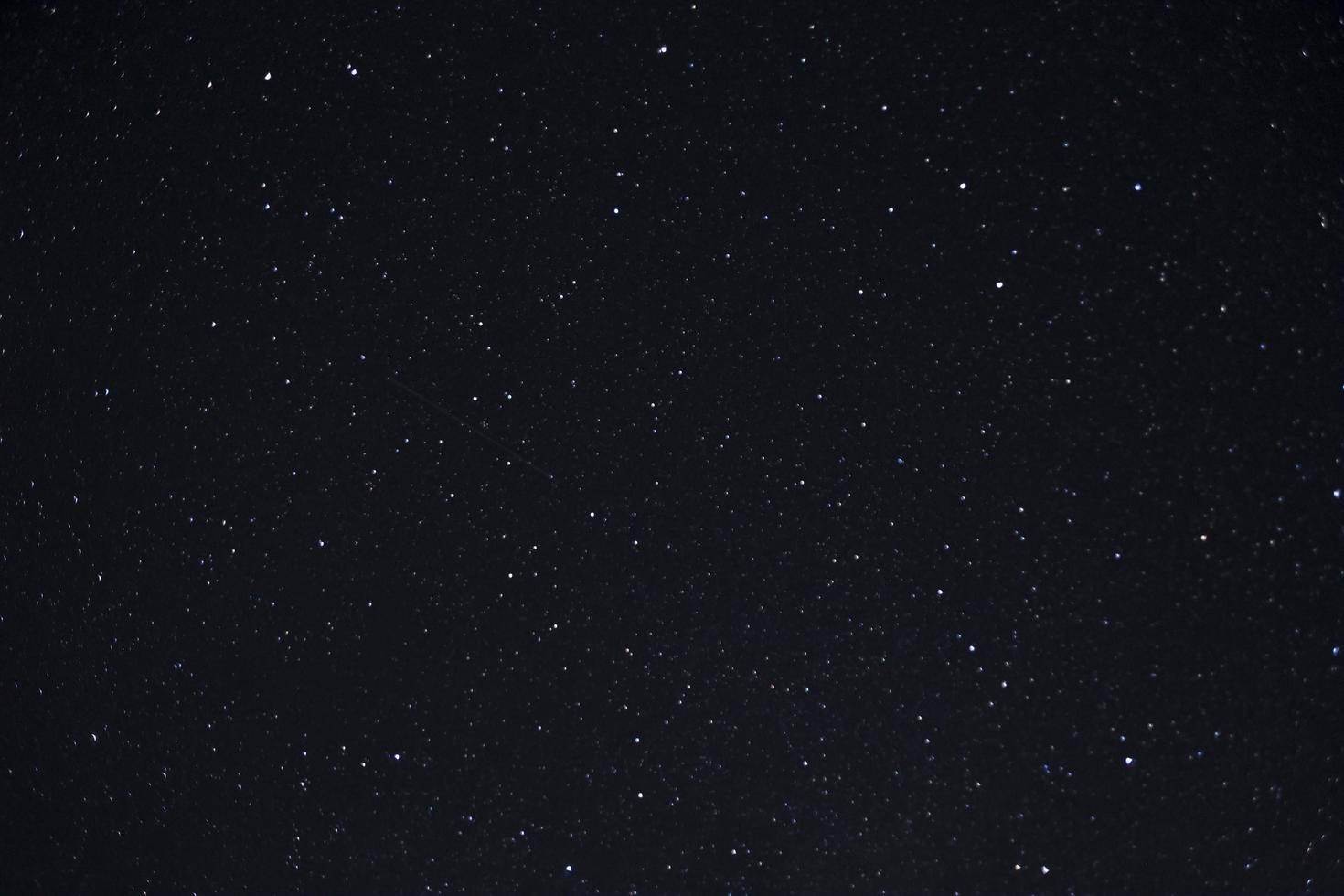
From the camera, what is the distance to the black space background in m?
0.32

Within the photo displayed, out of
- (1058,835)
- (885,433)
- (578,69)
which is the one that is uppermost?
(578,69)

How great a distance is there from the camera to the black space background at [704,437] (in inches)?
12.4

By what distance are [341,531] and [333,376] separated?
6 centimetres

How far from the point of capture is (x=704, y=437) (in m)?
0.35

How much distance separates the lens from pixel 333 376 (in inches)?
15.1

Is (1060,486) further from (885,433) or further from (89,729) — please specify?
(89,729)

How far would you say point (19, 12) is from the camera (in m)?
0.44

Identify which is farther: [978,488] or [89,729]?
[89,729]

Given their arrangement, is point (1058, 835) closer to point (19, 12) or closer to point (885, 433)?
point (885, 433)

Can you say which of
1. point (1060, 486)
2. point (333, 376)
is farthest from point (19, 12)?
point (1060, 486)

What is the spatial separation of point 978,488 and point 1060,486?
0.09 ft

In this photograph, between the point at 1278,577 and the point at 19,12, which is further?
the point at 19,12

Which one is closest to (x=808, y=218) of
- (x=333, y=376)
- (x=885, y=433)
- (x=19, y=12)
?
(x=885, y=433)

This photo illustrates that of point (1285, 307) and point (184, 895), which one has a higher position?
point (1285, 307)
